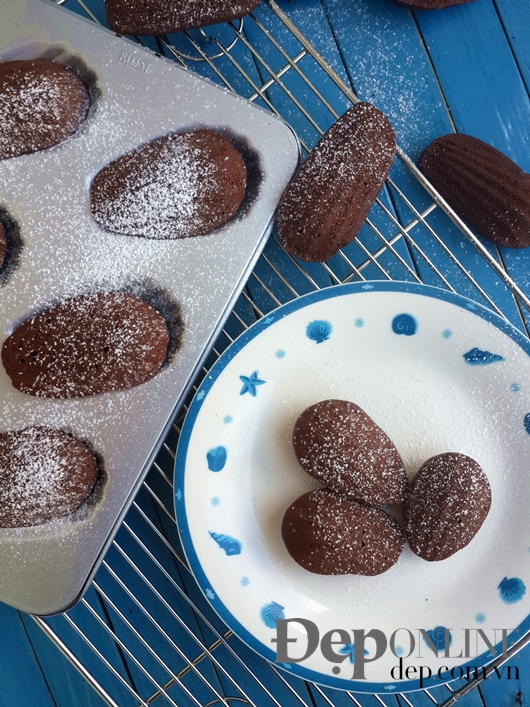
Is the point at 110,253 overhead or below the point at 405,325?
below

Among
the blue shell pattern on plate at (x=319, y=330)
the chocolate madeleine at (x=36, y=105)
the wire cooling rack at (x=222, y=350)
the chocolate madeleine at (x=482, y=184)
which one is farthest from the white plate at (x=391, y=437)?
→ the chocolate madeleine at (x=36, y=105)

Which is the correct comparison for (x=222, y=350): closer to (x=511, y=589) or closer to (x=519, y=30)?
(x=511, y=589)

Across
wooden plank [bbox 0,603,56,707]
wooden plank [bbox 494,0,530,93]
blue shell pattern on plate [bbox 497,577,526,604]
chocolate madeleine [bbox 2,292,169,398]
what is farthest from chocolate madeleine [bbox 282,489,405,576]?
wooden plank [bbox 494,0,530,93]

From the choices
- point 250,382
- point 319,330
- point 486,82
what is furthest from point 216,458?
point 486,82

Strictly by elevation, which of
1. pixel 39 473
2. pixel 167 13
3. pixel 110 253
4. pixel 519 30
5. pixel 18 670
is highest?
pixel 519 30

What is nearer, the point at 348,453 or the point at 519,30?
the point at 348,453

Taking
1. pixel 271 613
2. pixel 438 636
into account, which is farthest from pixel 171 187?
pixel 438 636
